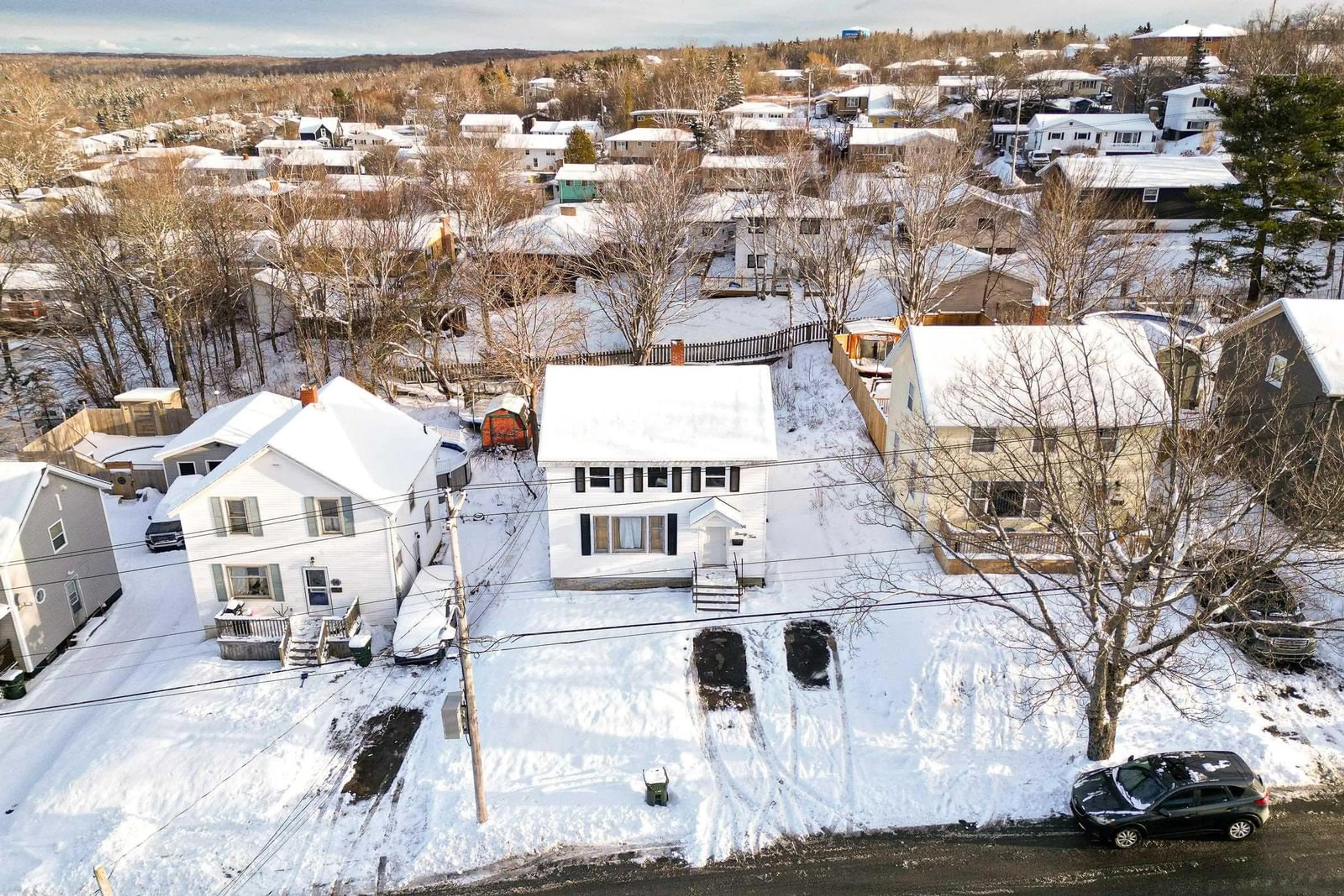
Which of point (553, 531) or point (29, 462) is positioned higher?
point (29, 462)

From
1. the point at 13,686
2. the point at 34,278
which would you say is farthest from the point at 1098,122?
the point at 13,686

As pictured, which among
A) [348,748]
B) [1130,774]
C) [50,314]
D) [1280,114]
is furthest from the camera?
[50,314]

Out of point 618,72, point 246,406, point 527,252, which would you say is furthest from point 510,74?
point 246,406

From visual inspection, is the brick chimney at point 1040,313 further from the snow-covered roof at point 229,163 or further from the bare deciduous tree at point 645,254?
the snow-covered roof at point 229,163

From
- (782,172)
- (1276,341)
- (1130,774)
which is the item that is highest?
(782,172)

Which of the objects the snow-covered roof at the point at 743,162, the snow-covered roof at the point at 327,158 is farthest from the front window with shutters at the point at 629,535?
the snow-covered roof at the point at 327,158

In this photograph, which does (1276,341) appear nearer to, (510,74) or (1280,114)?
(1280,114)

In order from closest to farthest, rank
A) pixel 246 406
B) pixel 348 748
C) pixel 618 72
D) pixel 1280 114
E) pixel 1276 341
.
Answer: pixel 348 748
pixel 1276 341
pixel 246 406
pixel 1280 114
pixel 618 72
